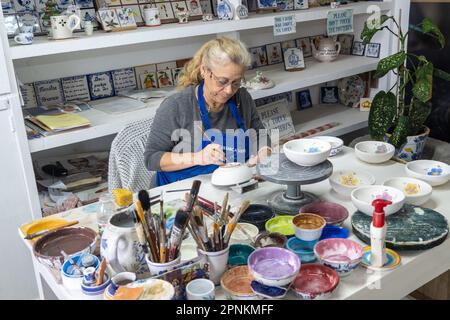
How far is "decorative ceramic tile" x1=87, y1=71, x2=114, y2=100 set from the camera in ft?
7.86

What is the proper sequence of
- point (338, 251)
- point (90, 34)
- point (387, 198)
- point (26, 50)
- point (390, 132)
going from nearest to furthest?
point (338, 251)
point (387, 198)
point (26, 50)
point (90, 34)
point (390, 132)

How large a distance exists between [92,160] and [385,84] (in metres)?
2.01

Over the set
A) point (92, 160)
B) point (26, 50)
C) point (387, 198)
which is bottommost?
point (92, 160)

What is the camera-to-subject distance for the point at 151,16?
230cm

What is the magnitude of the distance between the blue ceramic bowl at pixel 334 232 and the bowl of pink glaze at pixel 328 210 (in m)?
0.04

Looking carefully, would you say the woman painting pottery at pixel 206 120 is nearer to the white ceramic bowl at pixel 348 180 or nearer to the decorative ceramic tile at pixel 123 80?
the white ceramic bowl at pixel 348 180

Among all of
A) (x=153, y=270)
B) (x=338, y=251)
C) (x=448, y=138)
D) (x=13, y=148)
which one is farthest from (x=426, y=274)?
(x=448, y=138)

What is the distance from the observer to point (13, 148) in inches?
73.2

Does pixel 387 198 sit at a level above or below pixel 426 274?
above

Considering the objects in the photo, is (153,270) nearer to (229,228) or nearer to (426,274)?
(229,228)

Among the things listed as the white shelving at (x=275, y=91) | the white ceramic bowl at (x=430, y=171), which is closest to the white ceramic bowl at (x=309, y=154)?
the white ceramic bowl at (x=430, y=171)

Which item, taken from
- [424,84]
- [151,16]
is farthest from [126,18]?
[424,84]

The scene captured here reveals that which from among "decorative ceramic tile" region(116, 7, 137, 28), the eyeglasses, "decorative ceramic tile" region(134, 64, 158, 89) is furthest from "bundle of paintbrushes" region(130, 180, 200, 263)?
"decorative ceramic tile" region(134, 64, 158, 89)

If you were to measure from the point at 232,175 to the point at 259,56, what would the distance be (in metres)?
1.67
